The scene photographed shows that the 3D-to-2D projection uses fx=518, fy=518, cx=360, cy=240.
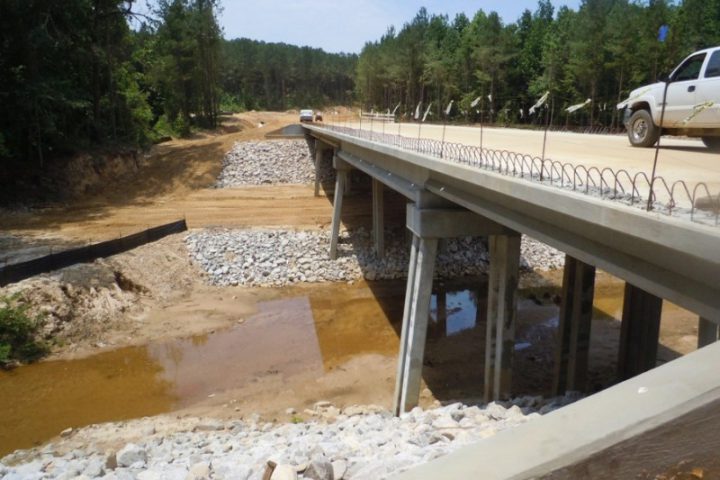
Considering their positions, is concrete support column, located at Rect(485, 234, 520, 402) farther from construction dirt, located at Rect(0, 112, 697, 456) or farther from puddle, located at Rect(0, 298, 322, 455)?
puddle, located at Rect(0, 298, 322, 455)

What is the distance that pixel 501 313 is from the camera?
10.5 metres

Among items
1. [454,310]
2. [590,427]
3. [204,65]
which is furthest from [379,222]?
[204,65]

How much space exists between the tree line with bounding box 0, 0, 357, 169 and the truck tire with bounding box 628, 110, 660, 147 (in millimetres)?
24911

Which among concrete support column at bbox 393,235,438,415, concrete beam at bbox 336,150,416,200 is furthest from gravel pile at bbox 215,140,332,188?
concrete support column at bbox 393,235,438,415

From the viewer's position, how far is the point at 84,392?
504 inches

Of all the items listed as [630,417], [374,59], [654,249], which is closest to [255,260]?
[654,249]

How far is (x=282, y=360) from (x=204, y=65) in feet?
139

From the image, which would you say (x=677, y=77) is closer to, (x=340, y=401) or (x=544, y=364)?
(x=544, y=364)

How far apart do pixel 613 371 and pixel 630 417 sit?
35.0 ft

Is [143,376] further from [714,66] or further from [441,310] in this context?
[714,66]

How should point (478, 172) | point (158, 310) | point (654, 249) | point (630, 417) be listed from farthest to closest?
point (158, 310)
point (478, 172)
point (654, 249)
point (630, 417)

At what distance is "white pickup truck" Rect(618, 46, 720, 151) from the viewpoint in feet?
26.6

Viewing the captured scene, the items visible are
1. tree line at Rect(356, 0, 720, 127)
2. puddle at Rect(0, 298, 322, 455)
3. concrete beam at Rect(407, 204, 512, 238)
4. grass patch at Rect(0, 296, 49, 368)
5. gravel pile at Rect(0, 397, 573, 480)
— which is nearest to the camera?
gravel pile at Rect(0, 397, 573, 480)

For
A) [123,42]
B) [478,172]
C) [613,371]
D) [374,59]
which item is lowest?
[613,371]
